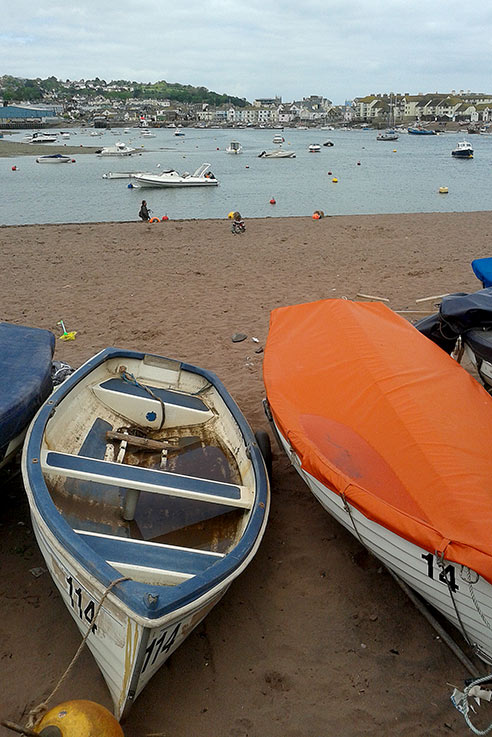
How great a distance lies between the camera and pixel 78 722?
285cm

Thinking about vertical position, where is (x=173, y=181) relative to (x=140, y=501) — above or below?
above

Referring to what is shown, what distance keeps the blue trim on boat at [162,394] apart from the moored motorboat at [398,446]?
1.06 m

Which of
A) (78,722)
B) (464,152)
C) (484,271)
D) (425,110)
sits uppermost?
(425,110)

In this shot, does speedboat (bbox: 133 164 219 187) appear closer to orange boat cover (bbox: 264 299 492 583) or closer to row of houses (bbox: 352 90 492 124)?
orange boat cover (bbox: 264 299 492 583)

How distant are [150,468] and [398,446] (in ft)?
9.08

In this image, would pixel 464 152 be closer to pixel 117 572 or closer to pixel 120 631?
pixel 117 572

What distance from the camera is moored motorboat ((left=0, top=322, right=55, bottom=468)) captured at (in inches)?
195

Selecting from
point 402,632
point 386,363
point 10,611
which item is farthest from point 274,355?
point 10,611

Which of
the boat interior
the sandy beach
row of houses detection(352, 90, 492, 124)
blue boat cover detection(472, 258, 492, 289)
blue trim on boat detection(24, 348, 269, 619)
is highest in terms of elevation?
row of houses detection(352, 90, 492, 124)

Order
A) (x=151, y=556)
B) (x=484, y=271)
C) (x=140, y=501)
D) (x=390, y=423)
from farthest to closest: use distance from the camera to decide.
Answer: (x=484, y=271), (x=140, y=501), (x=390, y=423), (x=151, y=556)

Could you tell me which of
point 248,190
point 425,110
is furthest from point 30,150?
point 425,110

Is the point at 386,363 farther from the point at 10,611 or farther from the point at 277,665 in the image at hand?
the point at 10,611

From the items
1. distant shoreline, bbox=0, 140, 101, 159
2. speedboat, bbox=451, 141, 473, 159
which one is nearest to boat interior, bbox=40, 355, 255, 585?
speedboat, bbox=451, 141, 473, 159

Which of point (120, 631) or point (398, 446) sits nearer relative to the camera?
point (120, 631)
